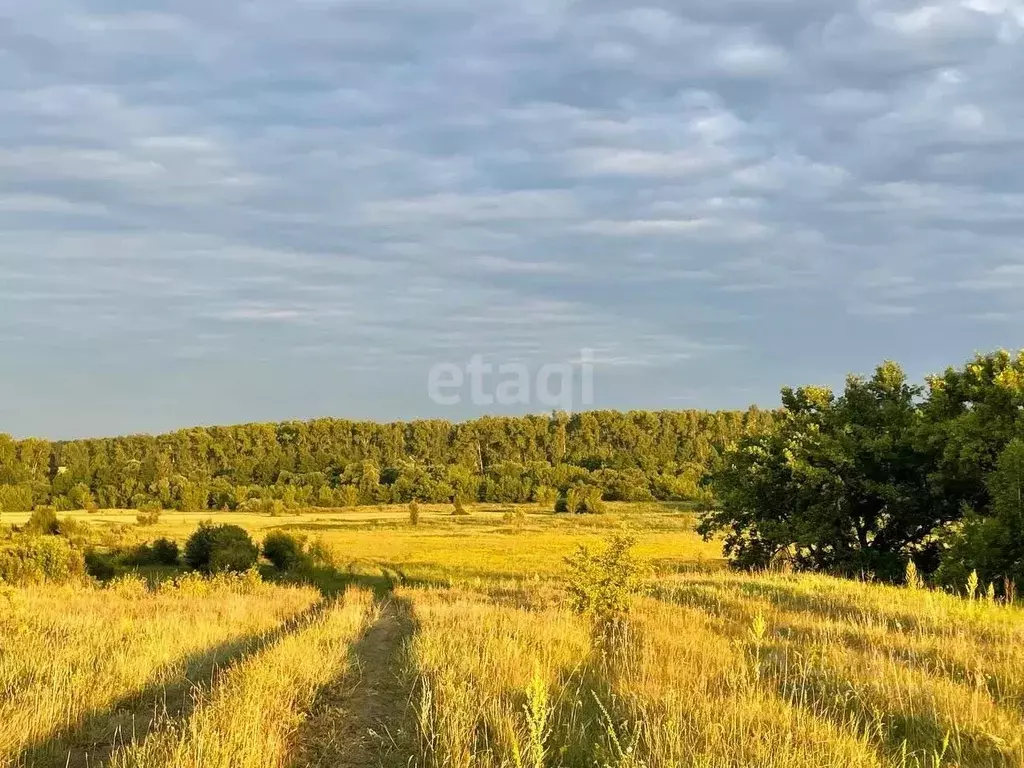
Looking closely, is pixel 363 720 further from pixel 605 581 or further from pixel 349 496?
pixel 349 496

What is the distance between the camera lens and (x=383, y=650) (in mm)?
11336

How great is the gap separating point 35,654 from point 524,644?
6.07 meters

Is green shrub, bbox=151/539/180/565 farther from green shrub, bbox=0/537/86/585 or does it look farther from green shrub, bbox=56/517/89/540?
green shrub, bbox=0/537/86/585

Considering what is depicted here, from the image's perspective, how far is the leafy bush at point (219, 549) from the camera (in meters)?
45.4

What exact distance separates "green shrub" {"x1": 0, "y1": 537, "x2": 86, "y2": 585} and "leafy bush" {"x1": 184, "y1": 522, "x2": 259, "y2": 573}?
827 centimetres

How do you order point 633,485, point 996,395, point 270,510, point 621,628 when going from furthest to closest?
point 633,485 < point 270,510 < point 996,395 < point 621,628

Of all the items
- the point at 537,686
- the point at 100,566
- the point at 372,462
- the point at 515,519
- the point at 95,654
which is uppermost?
the point at 537,686

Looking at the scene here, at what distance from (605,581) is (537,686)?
913cm

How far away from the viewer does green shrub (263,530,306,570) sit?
49438mm

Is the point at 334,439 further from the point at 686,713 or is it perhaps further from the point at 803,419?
the point at 686,713

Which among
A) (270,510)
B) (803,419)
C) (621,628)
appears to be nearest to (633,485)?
(270,510)

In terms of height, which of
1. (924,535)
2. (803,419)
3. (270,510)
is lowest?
(270,510)

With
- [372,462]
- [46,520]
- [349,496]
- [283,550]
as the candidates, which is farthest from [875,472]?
[372,462]

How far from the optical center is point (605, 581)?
12773 mm
